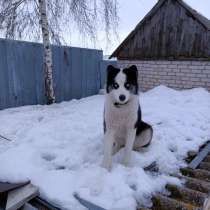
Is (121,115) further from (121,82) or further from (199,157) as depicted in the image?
(199,157)

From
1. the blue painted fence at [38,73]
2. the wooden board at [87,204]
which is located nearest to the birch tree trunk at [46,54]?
the blue painted fence at [38,73]

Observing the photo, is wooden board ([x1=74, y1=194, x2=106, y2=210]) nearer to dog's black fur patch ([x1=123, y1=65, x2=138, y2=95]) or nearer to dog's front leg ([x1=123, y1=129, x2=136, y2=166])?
dog's front leg ([x1=123, y1=129, x2=136, y2=166])

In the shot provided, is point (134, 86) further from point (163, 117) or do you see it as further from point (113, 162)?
point (163, 117)

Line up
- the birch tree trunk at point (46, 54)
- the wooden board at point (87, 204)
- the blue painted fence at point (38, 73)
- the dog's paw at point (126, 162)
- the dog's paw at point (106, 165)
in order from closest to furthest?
the wooden board at point (87, 204), the dog's paw at point (106, 165), the dog's paw at point (126, 162), the blue painted fence at point (38, 73), the birch tree trunk at point (46, 54)

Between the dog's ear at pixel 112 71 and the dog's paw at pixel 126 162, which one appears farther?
the dog's paw at pixel 126 162

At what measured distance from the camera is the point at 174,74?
346 inches

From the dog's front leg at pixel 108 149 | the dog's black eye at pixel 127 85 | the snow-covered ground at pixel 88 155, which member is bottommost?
the snow-covered ground at pixel 88 155

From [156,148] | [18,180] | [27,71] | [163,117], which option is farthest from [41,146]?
[27,71]

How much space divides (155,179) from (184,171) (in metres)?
0.51

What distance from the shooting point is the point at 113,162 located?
11.3 ft

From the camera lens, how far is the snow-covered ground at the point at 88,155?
2832 mm

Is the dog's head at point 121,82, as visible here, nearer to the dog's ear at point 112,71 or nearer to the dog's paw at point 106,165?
the dog's ear at point 112,71

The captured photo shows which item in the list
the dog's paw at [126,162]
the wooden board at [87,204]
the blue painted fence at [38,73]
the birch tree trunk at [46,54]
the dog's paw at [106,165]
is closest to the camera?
the wooden board at [87,204]

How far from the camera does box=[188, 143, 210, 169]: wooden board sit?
3540 millimetres
